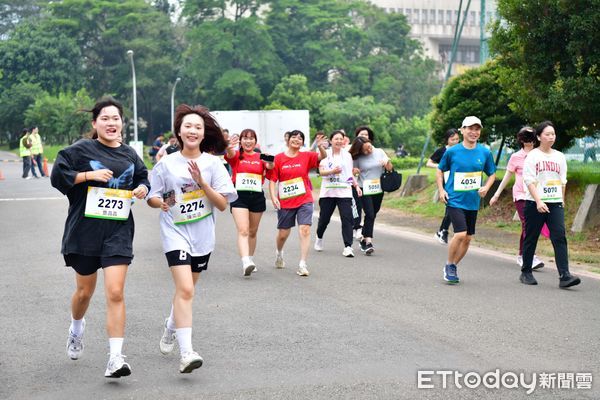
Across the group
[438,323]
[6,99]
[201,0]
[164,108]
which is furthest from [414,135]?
[438,323]

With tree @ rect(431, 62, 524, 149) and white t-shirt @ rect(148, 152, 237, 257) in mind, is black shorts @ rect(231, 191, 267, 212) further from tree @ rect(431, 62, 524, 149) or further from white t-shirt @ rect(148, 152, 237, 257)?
tree @ rect(431, 62, 524, 149)

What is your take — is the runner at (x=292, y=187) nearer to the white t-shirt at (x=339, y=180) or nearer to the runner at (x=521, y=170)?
the white t-shirt at (x=339, y=180)

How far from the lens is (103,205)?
6.83m

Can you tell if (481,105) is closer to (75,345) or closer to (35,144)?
(75,345)

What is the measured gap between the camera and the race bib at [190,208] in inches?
279

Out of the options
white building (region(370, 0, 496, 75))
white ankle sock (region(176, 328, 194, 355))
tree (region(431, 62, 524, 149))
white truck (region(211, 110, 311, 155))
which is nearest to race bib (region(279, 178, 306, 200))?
white ankle sock (region(176, 328, 194, 355))

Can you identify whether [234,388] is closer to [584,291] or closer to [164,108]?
[584,291]

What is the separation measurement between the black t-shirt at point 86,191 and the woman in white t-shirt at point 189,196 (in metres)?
0.26

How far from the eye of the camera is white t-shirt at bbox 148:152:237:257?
7086 mm

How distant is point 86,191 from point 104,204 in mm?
151

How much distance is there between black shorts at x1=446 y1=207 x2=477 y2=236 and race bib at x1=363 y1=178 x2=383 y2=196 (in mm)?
3527

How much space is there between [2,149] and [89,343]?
283 feet

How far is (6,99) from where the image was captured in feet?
284

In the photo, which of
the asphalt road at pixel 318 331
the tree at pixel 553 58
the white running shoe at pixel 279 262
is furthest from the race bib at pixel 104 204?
the tree at pixel 553 58
